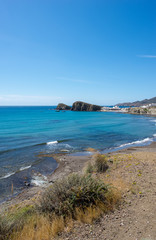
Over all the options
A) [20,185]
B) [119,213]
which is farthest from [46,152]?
[119,213]

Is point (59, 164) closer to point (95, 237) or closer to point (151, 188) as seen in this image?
point (151, 188)

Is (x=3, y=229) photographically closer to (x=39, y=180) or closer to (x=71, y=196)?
(x=71, y=196)

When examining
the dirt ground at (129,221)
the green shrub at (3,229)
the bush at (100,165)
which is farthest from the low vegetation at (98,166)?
the green shrub at (3,229)

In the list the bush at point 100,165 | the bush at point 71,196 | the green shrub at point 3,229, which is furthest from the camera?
the bush at point 100,165

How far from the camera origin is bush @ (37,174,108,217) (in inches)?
229

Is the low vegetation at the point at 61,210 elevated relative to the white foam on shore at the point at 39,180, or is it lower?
elevated

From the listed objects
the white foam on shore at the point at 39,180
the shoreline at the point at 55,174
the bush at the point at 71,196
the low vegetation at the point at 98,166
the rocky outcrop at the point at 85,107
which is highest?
the rocky outcrop at the point at 85,107

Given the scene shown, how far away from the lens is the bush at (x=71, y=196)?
5.82 meters

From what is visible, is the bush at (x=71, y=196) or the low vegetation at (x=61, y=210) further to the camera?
the bush at (x=71, y=196)

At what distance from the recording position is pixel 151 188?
24.7 feet

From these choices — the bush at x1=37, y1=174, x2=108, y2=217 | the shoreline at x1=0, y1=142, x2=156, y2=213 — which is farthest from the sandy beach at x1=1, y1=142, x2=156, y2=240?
the bush at x1=37, y1=174, x2=108, y2=217

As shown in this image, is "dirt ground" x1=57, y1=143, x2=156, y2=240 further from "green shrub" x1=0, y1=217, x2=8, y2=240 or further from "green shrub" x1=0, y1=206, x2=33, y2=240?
"green shrub" x1=0, y1=217, x2=8, y2=240

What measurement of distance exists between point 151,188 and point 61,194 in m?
4.83

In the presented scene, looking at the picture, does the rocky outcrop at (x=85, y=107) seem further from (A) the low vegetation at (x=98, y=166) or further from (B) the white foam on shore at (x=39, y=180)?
(A) the low vegetation at (x=98, y=166)
